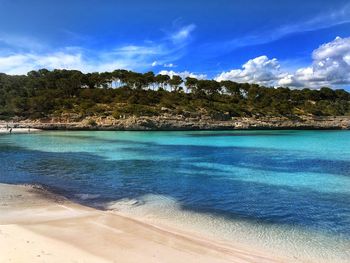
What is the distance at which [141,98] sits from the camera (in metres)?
85.6

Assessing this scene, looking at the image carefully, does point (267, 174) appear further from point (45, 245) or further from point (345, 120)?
point (345, 120)

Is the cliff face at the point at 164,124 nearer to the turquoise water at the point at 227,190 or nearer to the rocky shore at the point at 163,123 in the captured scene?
the rocky shore at the point at 163,123

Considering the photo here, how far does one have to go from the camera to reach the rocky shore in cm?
6700

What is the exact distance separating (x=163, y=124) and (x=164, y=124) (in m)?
0.19

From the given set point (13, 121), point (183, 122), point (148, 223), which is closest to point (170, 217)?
point (148, 223)

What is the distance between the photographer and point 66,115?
2896 inches

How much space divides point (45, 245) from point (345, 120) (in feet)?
299

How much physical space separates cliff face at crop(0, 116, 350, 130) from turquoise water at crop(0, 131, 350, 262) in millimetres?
40062

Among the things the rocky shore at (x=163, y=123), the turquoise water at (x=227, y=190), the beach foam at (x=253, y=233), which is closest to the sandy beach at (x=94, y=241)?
the beach foam at (x=253, y=233)

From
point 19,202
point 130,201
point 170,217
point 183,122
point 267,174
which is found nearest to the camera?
point 170,217

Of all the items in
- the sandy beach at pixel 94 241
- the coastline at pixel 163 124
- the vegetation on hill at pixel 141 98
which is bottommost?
the sandy beach at pixel 94 241

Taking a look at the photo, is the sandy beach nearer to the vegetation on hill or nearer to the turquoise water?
the turquoise water

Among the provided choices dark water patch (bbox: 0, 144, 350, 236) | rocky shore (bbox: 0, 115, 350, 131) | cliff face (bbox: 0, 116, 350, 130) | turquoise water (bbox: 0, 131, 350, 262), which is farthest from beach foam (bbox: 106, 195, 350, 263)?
cliff face (bbox: 0, 116, 350, 130)

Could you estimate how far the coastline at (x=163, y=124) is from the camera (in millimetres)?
66875
